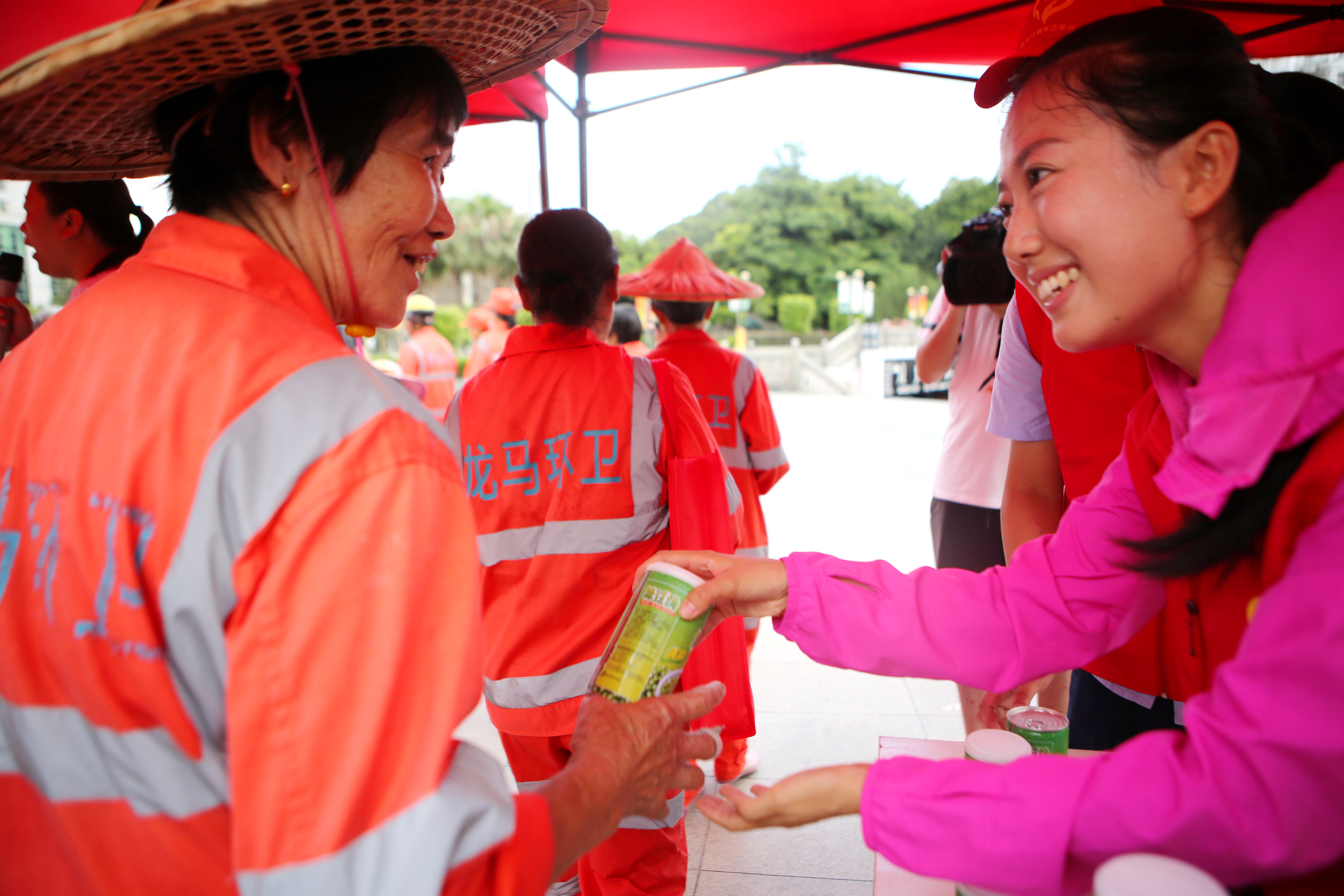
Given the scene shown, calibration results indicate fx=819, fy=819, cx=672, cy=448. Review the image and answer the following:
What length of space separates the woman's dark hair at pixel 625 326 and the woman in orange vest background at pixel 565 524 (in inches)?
96.6

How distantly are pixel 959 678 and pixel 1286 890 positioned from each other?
45 cm

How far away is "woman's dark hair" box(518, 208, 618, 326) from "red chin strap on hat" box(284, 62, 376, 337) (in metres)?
1.30

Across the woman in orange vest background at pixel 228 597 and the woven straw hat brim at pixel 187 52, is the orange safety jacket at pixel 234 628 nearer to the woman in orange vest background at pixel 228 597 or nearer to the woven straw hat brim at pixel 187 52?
the woman in orange vest background at pixel 228 597

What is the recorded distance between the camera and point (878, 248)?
140 feet

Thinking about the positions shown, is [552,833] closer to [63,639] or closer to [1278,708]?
[63,639]

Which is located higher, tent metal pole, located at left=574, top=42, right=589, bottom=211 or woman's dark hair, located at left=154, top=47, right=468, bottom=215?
tent metal pole, located at left=574, top=42, right=589, bottom=211

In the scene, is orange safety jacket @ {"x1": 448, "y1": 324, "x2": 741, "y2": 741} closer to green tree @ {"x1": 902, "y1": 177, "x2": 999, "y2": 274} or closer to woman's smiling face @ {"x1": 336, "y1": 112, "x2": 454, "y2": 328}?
woman's smiling face @ {"x1": 336, "y1": 112, "x2": 454, "y2": 328}

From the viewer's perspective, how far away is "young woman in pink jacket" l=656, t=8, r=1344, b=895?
745 mm

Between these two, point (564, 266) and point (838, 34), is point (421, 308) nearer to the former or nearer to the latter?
point (838, 34)

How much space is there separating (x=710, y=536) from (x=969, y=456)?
133 centimetres

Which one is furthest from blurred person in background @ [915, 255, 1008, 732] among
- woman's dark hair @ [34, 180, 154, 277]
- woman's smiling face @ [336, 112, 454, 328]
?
woman's dark hair @ [34, 180, 154, 277]

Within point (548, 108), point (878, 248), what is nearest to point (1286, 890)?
point (548, 108)

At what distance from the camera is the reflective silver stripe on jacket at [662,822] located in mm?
2148

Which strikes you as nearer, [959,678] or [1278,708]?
[1278,708]
